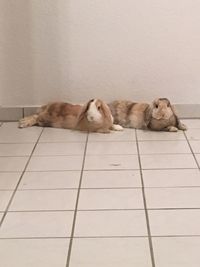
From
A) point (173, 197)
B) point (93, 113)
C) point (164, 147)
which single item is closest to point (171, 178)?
point (173, 197)

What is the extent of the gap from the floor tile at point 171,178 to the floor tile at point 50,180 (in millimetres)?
295

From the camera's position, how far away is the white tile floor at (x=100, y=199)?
1.49 metres

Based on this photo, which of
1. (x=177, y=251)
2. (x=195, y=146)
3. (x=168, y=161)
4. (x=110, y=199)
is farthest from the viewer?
(x=195, y=146)

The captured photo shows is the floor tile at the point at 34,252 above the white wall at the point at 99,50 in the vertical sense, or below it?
below

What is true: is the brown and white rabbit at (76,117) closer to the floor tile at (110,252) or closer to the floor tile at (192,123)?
the floor tile at (192,123)

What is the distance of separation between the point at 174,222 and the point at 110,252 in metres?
0.28

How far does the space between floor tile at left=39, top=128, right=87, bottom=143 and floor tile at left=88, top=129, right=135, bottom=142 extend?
5 centimetres

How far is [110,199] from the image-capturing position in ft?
6.11

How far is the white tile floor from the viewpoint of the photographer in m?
1.49

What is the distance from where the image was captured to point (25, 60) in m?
2.95

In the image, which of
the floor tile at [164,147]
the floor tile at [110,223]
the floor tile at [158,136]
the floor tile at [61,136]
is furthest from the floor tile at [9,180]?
the floor tile at [158,136]

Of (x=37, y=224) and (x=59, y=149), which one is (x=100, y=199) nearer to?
(x=37, y=224)

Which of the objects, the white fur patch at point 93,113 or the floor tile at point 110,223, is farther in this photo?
the white fur patch at point 93,113

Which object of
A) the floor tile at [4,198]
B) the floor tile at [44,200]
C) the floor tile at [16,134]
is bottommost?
the floor tile at [16,134]
